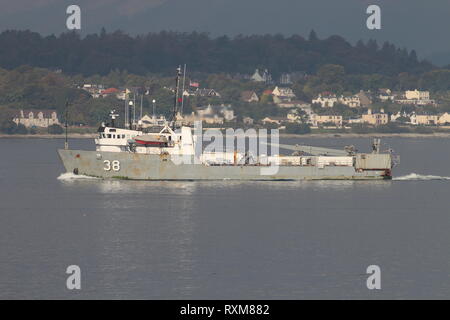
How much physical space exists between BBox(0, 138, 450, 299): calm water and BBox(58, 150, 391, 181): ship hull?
825mm

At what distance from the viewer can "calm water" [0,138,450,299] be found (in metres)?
53.8

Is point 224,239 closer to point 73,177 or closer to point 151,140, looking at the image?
point 151,140

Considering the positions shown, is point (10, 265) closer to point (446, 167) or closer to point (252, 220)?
point (252, 220)

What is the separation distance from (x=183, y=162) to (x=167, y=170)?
62.0 inches

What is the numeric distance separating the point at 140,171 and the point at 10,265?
1524 inches

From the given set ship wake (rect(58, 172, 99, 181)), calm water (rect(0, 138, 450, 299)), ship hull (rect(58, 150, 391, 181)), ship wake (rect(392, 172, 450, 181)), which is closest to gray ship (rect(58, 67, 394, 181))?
ship hull (rect(58, 150, 391, 181))

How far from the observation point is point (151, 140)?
96250 mm

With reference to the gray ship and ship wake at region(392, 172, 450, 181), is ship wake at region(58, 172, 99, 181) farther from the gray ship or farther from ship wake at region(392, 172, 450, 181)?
ship wake at region(392, 172, 450, 181)

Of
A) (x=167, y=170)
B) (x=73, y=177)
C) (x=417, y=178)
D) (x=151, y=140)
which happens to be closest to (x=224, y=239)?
(x=167, y=170)

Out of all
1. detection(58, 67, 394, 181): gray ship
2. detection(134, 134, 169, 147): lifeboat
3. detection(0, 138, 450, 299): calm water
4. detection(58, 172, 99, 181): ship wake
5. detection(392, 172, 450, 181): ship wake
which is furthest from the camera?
detection(392, 172, 450, 181): ship wake

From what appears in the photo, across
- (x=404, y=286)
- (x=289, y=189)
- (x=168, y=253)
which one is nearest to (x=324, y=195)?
(x=289, y=189)

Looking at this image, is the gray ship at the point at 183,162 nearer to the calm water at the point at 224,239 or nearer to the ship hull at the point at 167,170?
the ship hull at the point at 167,170

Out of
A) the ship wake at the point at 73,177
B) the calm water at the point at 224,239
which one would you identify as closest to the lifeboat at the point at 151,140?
the calm water at the point at 224,239

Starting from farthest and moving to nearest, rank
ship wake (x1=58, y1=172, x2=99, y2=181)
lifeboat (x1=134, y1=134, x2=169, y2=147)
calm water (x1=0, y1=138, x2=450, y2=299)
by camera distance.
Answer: ship wake (x1=58, y1=172, x2=99, y2=181), lifeboat (x1=134, y1=134, x2=169, y2=147), calm water (x1=0, y1=138, x2=450, y2=299)
